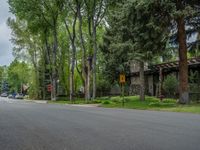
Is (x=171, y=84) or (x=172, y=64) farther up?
(x=172, y=64)

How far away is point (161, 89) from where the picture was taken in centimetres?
5291

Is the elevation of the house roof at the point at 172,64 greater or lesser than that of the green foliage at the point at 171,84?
greater

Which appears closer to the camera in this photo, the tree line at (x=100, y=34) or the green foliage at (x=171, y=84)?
the tree line at (x=100, y=34)

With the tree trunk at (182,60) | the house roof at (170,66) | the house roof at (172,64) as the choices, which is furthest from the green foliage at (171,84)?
the tree trunk at (182,60)

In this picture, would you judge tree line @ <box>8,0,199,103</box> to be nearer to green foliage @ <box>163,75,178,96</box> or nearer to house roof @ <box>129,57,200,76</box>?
house roof @ <box>129,57,200,76</box>

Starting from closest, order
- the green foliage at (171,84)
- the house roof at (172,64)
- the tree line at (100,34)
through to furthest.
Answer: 1. the tree line at (100,34)
2. the house roof at (172,64)
3. the green foliage at (171,84)

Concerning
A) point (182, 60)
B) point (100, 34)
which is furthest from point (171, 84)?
point (100, 34)

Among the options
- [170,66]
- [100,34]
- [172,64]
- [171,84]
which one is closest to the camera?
[171,84]

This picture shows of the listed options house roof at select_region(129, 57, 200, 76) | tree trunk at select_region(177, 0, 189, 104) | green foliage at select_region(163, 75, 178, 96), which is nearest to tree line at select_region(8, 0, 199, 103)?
tree trunk at select_region(177, 0, 189, 104)

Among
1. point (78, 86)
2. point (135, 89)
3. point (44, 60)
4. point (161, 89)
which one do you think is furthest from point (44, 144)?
point (78, 86)

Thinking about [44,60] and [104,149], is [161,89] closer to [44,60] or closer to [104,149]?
[44,60]

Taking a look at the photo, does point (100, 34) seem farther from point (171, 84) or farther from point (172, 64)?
point (171, 84)

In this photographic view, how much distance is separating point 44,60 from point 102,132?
2865 inches

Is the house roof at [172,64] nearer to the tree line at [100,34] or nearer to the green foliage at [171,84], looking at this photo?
the green foliage at [171,84]
